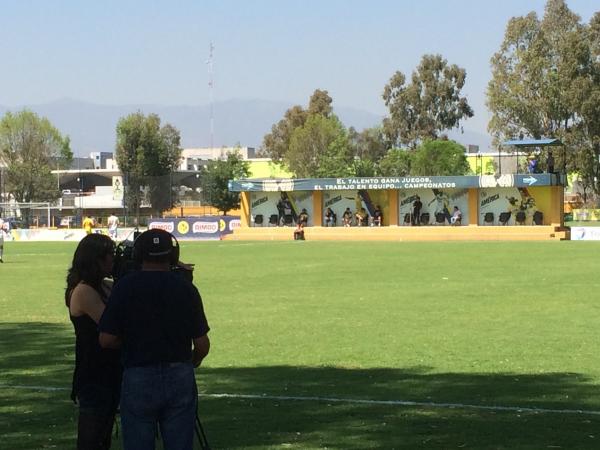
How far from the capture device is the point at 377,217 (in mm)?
64500

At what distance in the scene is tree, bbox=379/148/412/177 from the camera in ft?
341

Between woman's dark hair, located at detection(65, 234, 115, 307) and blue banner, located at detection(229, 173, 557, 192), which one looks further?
blue banner, located at detection(229, 173, 557, 192)

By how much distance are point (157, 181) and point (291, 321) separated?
64196 millimetres

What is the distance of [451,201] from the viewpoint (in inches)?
2466

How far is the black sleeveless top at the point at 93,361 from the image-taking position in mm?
6559

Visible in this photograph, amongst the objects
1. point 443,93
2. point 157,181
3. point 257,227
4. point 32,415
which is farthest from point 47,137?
point 32,415

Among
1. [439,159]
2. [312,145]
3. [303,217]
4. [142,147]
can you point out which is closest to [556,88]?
[439,159]

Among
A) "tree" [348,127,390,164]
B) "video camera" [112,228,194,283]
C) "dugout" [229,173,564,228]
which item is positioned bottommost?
"video camera" [112,228,194,283]

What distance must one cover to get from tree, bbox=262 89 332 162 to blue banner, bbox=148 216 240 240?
57.1m

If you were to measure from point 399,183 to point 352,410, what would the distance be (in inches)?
2112

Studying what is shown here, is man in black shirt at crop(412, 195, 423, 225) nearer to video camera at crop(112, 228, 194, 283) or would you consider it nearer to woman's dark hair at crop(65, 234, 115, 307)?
video camera at crop(112, 228, 194, 283)

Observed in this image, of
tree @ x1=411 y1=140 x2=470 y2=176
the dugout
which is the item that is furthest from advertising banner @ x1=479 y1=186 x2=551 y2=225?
tree @ x1=411 y1=140 x2=470 y2=176

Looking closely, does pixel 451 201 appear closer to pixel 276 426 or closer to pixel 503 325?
pixel 503 325

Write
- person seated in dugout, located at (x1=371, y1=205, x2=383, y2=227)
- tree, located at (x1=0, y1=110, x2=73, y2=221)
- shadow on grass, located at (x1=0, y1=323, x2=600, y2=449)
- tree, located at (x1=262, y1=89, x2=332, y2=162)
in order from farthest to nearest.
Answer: tree, located at (x1=262, y1=89, x2=332, y2=162), tree, located at (x1=0, y1=110, x2=73, y2=221), person seated in dugout, located at (x1=371, y1=205, x2=383, y2=227), shadow on grass, located at (x1=0, y1=323, x2=600, y2=449)
